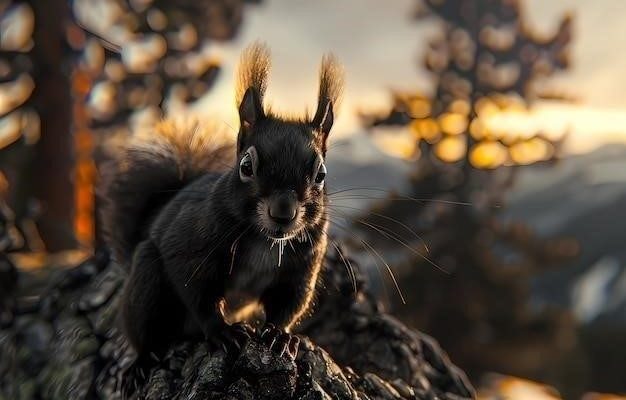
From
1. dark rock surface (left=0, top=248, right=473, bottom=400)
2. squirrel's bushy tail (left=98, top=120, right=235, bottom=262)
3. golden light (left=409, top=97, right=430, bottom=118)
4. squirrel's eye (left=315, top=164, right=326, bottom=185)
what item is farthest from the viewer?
golden light (left=409, top=97, right=430, bottom=118)

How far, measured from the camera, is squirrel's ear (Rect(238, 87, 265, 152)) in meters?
2.43

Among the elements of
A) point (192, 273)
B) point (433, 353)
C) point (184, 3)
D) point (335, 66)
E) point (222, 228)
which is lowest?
point (433, 353)

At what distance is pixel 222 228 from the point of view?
7.75 feet

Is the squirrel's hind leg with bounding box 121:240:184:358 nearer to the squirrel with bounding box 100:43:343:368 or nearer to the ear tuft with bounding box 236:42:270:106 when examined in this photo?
the squirrel with bounding box 100:43:343:368

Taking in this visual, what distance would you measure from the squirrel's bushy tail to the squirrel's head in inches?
27.3

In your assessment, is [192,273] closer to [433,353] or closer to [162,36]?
[433,353]

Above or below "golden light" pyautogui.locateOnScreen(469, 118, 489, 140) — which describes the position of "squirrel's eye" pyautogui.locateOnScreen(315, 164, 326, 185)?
above

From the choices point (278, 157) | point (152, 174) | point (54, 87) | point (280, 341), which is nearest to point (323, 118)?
point (278, 157)

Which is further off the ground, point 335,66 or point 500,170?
point 335,66

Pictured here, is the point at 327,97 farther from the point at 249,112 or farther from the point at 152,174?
the point at 152,174

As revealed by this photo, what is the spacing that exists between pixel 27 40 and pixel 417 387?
10.1 m

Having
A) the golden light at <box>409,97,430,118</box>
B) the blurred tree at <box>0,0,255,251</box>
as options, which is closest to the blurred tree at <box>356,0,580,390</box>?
the golden light at <box>409,97,430,118</box>

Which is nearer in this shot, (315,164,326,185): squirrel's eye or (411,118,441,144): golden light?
(315,164,326,185): squirrel's eye

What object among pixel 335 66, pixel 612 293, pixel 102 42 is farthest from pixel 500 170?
pixel 335 66
